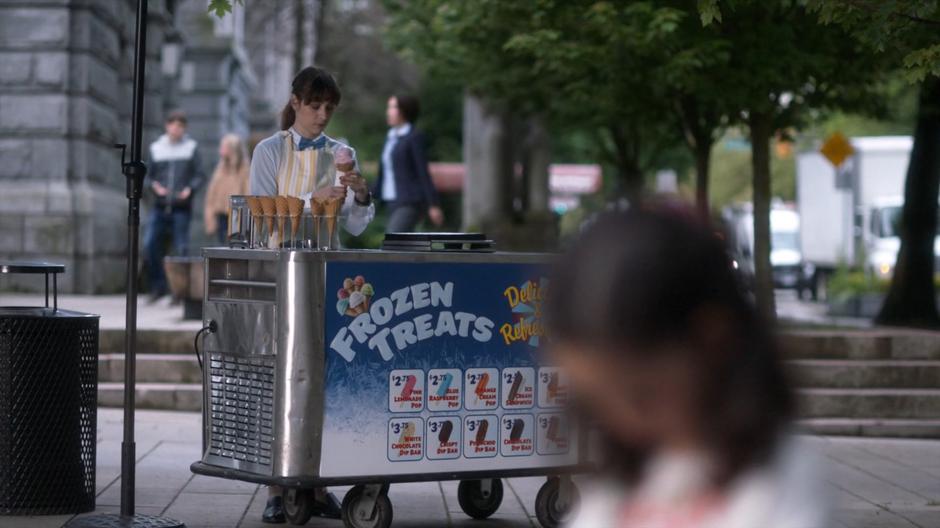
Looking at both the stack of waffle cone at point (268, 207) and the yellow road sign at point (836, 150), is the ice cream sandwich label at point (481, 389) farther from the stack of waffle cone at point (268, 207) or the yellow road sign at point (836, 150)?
the yellow road sign at point (836, 150)

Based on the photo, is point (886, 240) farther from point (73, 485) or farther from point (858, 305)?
point (73, 485)

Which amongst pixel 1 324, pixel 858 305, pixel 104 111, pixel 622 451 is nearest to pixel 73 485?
pixel 1 324

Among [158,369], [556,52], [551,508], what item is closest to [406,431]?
[551,508]

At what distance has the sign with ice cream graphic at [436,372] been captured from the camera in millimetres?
6594

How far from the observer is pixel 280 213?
6.77 metres

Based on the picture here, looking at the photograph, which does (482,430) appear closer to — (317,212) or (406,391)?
(406,391)

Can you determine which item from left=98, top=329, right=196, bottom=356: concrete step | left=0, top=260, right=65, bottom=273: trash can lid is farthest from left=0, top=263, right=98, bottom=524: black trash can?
left=98, top=329, right=196, bottom=356: concrete step

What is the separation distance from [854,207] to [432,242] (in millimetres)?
32654

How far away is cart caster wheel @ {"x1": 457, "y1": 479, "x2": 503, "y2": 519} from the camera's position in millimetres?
7629

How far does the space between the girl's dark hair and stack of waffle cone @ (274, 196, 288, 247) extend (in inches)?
24.7

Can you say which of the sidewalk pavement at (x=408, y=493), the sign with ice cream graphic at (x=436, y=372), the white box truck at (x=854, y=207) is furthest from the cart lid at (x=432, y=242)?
the white box truck at (x=854, y=207)

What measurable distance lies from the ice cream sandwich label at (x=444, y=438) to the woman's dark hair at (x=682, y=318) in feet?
16.8

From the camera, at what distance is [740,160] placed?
106750 mm

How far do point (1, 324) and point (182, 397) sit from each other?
4.94 meters
